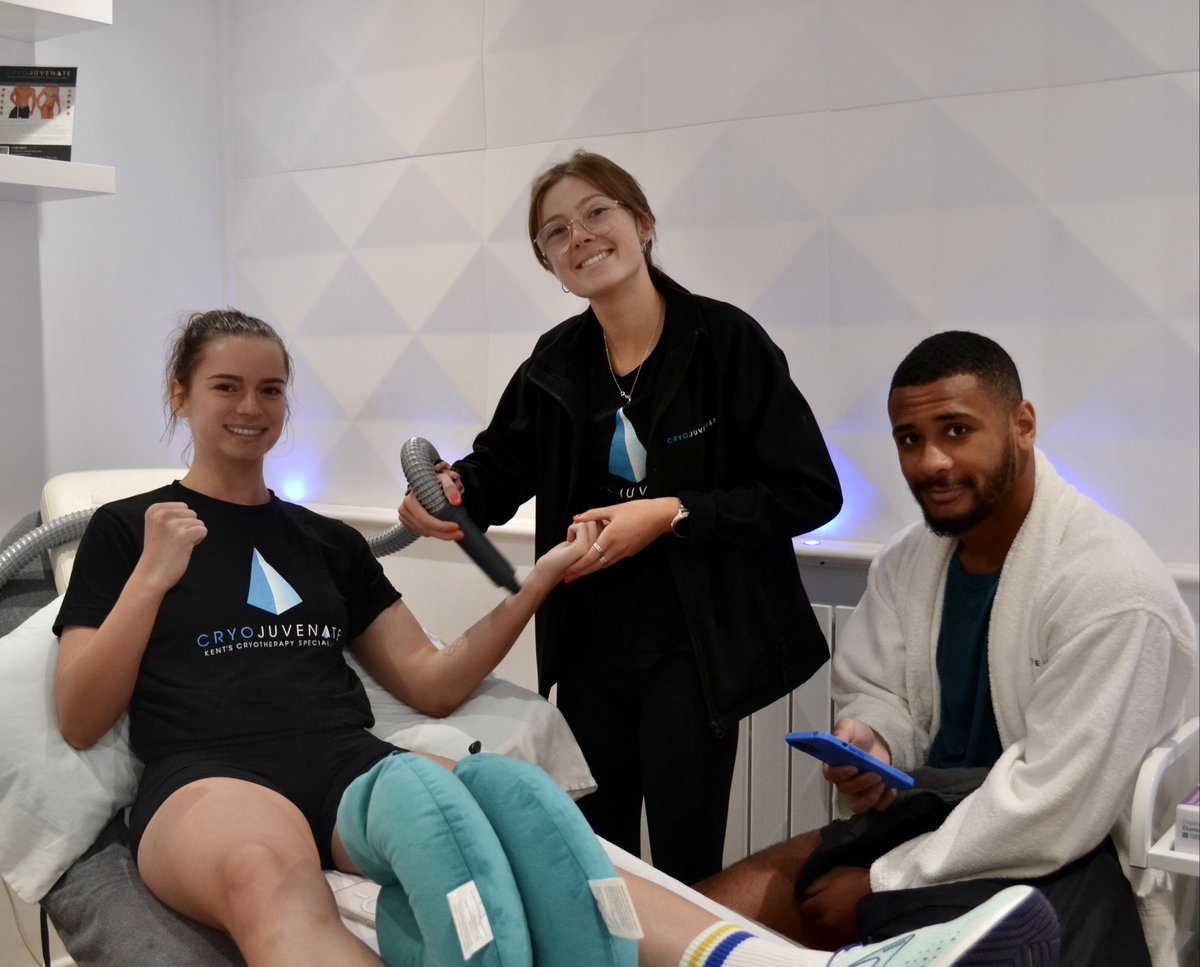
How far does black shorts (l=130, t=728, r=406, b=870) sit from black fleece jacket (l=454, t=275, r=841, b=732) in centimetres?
42

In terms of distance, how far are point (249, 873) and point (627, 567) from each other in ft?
2.71

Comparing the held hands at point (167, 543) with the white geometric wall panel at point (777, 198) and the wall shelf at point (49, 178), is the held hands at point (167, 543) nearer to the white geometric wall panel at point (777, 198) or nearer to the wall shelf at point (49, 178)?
the wall shelf at point (49, 178)

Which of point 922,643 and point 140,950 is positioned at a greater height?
point 922,643

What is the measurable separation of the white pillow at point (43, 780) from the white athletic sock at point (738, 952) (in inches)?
37.6

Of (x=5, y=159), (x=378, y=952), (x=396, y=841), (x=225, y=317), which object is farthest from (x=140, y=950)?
(x=5, y=159)

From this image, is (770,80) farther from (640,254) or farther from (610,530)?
(610,530)

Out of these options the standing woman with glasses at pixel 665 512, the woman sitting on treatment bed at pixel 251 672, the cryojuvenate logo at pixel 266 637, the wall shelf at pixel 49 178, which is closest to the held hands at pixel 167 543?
the woman sitting on treatment bed at pixel 251 672

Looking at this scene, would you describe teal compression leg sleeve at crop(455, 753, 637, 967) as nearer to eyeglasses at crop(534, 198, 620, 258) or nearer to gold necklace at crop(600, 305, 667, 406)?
gold necklace at crop(600, 305, 667, 406)

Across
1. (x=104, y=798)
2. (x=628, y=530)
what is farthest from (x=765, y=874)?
(x=104, y=798)

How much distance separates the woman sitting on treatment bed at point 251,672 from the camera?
1.53 m

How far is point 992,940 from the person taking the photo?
1.33 meters

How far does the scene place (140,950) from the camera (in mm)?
1604

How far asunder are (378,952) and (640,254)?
1173 mm

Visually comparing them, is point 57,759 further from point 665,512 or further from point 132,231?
point 132,231
